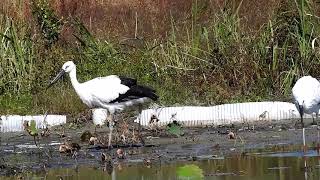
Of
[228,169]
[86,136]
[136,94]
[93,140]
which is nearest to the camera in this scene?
[228,169]

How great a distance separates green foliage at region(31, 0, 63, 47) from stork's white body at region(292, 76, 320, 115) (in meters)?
6.19

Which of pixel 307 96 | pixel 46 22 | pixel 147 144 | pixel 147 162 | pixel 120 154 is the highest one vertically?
pixel 46 22

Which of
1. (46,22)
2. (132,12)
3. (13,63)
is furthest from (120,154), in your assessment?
(132,12)

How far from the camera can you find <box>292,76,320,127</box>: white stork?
1246 cm

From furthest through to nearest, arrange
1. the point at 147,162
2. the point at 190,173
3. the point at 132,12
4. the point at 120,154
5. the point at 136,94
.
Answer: the point at 132,12 < the point at 136,94 < the point at 120,154 < the point at 147,162 < the point at 190,173

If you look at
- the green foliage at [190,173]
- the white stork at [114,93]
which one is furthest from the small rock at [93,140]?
the green foliage at [190,173]

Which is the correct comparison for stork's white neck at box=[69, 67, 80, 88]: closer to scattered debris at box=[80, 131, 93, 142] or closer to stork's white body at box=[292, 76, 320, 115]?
scattered debris at box=[80, 131, 93, 142]

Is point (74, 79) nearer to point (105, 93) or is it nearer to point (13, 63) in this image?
point (105, 93)

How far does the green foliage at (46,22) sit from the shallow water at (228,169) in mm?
6947

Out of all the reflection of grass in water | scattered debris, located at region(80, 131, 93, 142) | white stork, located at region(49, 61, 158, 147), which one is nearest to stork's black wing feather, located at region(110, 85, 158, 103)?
white stork, located at region(49, 61, 158, 147)

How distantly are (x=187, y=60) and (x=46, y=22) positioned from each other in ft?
9.90

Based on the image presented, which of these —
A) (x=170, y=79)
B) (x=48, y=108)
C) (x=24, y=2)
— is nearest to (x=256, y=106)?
(x=170, y=79)

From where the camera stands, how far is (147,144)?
484 inches

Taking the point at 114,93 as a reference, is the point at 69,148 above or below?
below
